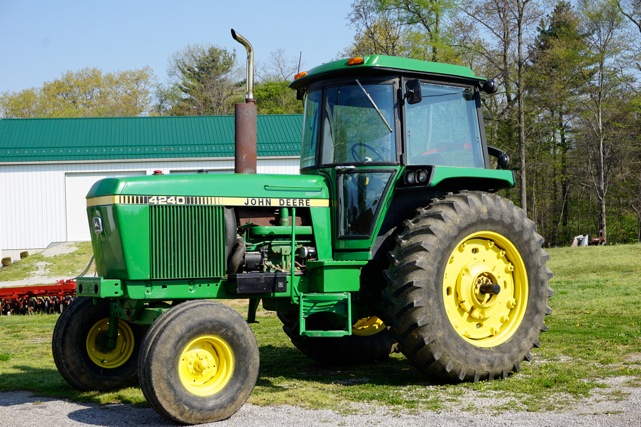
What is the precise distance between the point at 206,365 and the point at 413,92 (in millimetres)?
3042

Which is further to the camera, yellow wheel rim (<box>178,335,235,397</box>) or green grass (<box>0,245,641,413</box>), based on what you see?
green grass (<box>0,245,641,413</box>)

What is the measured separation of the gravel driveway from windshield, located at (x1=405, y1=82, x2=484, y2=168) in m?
2.48

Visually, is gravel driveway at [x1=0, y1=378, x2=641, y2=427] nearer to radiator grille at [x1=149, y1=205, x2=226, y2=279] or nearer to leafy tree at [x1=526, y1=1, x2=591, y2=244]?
radiator grille at [x1=149, y1=205, x2=226, y2=279]

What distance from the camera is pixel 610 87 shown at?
3969 centimetres

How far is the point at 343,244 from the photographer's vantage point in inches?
296

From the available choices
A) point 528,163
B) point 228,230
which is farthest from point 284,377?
point 528,163

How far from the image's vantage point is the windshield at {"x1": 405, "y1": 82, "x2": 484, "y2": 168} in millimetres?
7616

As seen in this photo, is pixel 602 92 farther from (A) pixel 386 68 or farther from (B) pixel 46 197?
(A) pixel 386 68

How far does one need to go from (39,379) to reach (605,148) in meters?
38.8

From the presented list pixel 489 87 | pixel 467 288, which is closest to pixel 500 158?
pixel 489 87

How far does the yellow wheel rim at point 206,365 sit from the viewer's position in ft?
20.2

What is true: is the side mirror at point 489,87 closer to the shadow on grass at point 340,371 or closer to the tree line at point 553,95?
the shadow on grass at point 340,371

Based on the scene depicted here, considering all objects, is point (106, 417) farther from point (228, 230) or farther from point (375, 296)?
point (375, 296)

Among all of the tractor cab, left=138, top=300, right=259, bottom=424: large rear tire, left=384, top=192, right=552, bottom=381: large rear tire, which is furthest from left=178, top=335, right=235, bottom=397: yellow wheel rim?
the tractor cab
